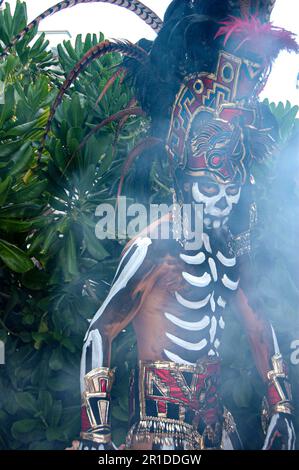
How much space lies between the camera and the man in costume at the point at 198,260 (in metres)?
2.44

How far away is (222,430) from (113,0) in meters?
1.76

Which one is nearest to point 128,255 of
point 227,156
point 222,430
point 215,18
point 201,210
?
point 201,210

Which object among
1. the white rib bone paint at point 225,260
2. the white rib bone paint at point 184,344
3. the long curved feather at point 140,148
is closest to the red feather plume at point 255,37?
the long curved feather at point 140,148

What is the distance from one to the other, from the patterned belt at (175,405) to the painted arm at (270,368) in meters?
0.21

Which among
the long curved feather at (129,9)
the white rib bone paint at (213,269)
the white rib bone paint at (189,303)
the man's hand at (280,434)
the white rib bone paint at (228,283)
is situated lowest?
the man's hand at (280,434)

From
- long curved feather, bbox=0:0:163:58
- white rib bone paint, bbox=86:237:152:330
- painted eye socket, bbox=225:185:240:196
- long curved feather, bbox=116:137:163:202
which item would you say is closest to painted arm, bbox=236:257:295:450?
painted eye socket, bbox=225:185:240:196

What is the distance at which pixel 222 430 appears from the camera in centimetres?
255

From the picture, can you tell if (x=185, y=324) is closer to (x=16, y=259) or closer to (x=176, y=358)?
(x=176, y=358)

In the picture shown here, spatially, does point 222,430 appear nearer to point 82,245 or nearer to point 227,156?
point 227,156

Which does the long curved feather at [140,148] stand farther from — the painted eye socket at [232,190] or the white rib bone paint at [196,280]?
the white rib bone paint at [196,280]

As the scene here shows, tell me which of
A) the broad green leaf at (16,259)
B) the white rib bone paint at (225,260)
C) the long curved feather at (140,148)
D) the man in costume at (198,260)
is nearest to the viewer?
the man in costume at (198,260)

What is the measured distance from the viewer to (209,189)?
2.51 meters

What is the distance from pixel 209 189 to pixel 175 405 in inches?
30.1
